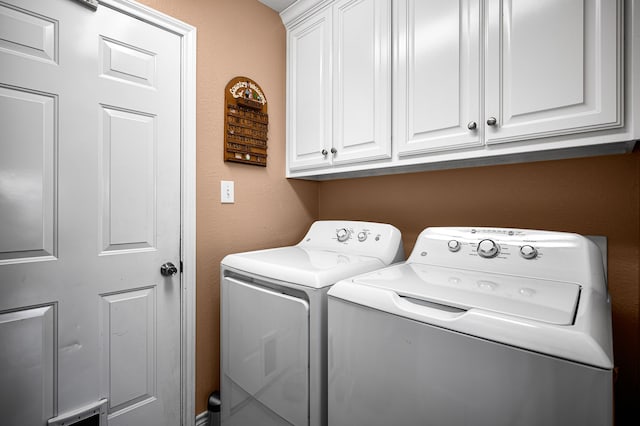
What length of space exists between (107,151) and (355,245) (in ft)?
4.14

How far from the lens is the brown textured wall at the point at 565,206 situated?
3.73ft

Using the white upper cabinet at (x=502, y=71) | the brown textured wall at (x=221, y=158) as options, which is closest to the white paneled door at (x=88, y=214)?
the brown textured wall at (x=221, y=158)

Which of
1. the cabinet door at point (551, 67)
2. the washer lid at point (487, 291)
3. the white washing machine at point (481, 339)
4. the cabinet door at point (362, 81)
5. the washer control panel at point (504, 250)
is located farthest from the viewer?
the cabinet door at point (362, 81)

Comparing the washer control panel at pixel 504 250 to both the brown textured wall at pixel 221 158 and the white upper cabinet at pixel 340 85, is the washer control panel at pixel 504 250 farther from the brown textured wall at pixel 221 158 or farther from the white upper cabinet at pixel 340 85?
the brown textured wall at pixel 221 158

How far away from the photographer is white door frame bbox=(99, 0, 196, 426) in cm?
149

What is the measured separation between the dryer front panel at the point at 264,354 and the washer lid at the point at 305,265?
0.08m

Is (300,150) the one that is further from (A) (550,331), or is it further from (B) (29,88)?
(A) (550,331)

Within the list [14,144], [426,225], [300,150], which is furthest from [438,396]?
[14,144]

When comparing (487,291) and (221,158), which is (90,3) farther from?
(487,291)

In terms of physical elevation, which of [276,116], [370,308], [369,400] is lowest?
[369,400]

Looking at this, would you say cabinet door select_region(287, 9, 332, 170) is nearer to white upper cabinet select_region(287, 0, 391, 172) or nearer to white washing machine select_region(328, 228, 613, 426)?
white upper cabinet select_region(287, 0, 391, 172)

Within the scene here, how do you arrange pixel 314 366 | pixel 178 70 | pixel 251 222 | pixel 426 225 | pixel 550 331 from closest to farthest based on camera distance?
pixel 550 331 → pixel 314 366 → pixel 178 70 → pixel 426 225 → pixel 251 222

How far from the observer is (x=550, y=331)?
62 cm

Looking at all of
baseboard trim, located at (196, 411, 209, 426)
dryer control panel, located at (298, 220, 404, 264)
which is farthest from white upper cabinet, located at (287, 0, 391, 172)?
baseboard trim, located at (196, 411, 209, 426)
